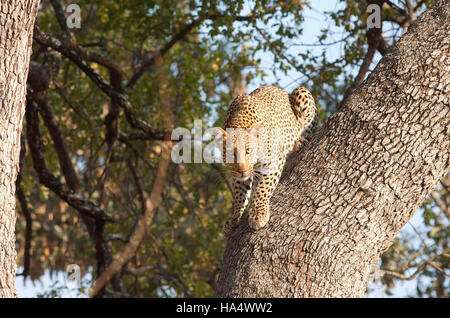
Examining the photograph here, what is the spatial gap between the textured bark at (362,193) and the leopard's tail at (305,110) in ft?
6.49

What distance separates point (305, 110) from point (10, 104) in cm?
317

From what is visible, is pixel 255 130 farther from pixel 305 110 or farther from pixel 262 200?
pixel 305 110

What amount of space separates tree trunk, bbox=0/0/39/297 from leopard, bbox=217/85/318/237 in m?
1.63

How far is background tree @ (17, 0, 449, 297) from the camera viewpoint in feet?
22.9

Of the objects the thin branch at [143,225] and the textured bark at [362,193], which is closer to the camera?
the textured bark at [362,193]

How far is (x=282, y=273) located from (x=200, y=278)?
6608 millimetres

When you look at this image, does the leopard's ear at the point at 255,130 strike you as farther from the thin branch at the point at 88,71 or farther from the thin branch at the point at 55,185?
the thin branch at the point at 55,185

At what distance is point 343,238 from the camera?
12.2 feet

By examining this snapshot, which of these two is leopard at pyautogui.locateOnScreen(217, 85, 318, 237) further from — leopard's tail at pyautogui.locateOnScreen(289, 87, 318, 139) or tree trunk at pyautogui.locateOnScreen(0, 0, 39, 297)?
tree trunk at pyautogui.locateOnScreen(0, 0, 39, 297)

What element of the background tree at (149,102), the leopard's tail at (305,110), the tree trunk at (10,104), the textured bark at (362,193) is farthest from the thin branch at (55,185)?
the textured bark at (362,193)

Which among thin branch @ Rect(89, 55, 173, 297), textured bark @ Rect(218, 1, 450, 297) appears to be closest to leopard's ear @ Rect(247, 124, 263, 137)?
textured bark @ Rect(218, 1, 450, 297)

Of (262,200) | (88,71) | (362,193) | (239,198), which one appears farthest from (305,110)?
(88,71)

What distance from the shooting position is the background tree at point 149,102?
6.97 meters

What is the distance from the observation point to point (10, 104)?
3.66 metres
